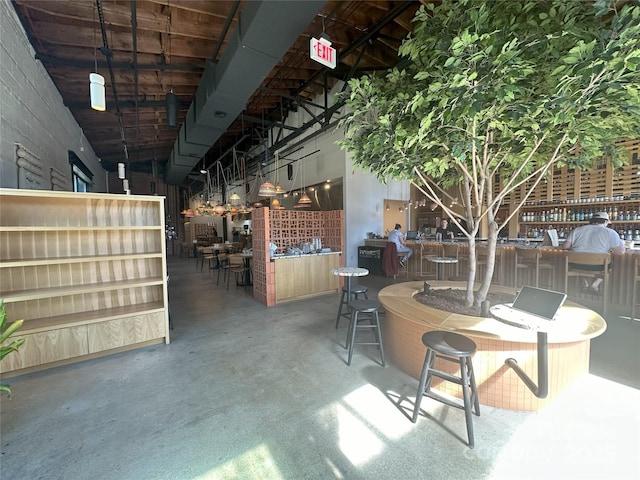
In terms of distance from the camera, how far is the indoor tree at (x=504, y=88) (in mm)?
1589

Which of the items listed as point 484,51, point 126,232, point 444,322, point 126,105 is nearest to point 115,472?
point 444,322

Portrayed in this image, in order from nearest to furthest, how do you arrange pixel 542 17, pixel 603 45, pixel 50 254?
1. pixel 603 45
2. pixel 542 17
3. pixel 50 254

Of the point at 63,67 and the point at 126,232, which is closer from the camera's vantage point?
the point at 126,232

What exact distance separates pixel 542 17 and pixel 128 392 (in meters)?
4.57

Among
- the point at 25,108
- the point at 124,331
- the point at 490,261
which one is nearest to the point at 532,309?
the point at 490,261

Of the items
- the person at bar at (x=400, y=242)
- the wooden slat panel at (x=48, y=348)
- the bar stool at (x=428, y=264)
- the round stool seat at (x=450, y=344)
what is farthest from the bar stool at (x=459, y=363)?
the bar stool at (x=428, y=264)

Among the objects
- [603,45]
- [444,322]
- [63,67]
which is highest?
[63,67]

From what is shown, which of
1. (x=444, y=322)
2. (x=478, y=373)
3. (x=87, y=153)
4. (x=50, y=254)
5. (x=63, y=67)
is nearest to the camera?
(x=478, y=373)

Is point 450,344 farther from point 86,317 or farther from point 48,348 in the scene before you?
point 48,348

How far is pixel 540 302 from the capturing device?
2008 mm

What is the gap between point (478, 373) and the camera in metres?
2.22

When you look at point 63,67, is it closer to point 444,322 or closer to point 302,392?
point 302,392

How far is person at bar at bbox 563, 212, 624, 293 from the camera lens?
4.04 metres

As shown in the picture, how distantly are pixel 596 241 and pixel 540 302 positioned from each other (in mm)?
3427
